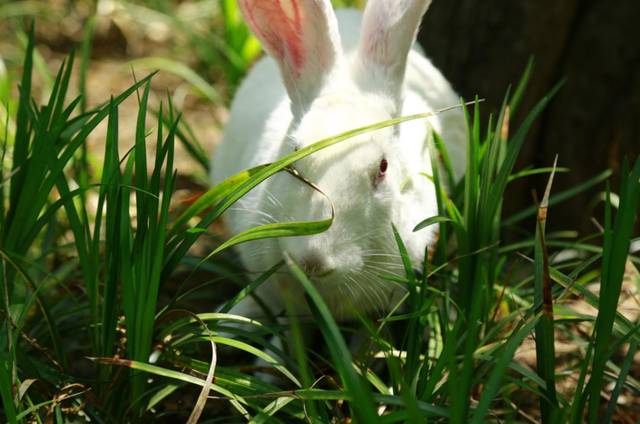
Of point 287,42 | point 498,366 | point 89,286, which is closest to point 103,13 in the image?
point 287,42

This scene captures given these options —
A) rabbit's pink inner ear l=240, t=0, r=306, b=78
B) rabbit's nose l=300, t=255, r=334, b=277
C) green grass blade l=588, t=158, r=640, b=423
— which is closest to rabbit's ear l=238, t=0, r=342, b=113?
rabbit's pink inner ear l=240, t=0, r=306, b=78

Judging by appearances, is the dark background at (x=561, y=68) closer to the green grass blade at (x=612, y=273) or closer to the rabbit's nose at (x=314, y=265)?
the green grass blade at (x=612, y=273)

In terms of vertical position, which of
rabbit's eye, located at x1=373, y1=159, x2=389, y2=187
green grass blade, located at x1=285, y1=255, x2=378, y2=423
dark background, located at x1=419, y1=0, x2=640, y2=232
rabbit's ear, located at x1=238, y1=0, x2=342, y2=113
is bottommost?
green grass blade, located at x1=285, y1=255, x2=378, y2=423

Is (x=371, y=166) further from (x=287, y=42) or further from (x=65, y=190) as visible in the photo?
(x=65, y=190)

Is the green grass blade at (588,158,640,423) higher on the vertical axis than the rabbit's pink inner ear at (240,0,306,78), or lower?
lower

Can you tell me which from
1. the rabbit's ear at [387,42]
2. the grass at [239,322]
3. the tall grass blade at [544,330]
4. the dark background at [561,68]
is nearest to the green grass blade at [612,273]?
the grass at [239,322]

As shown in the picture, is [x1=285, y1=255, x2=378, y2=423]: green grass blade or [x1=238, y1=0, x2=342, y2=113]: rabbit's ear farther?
[x1=238, y1=0, x2=342, y2=113]: rabbit's ear

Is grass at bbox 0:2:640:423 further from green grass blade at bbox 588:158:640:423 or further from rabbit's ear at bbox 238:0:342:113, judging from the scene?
rabbit's ear at bbox 238:0:342:113

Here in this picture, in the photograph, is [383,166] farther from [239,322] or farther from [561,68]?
[561,68]
